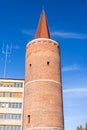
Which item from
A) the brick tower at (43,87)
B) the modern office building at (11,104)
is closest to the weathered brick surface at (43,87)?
the brick tower at (43,87)

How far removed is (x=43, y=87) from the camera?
31.5 metres

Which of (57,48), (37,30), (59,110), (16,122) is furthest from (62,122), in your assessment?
(37,30)

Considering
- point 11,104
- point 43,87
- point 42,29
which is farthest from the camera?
point 11,104

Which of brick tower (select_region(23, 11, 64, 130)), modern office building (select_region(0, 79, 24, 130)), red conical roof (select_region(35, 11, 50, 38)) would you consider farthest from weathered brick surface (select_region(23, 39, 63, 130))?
modern office building (select_region(0, 79, 24, 130))

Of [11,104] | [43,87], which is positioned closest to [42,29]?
[43,87]

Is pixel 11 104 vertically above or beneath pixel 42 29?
beneath

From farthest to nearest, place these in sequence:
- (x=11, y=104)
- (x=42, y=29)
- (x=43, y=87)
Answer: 1. (x=11, y=104)
2. (x=42, y=29)
3. (x=43, y=87)

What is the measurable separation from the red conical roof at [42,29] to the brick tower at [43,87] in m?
2.53

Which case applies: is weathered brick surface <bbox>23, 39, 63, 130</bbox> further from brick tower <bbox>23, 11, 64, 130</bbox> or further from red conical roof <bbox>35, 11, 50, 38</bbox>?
red conical roof <bbox>35, 11, 50, 38</bbox>

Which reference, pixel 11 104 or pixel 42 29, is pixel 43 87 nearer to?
pixel 42 29


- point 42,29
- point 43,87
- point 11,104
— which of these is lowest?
point 11,104

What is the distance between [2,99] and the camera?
4400 cm

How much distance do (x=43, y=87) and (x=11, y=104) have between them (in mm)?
14603

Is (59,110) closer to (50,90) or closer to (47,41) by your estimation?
(50,90)
